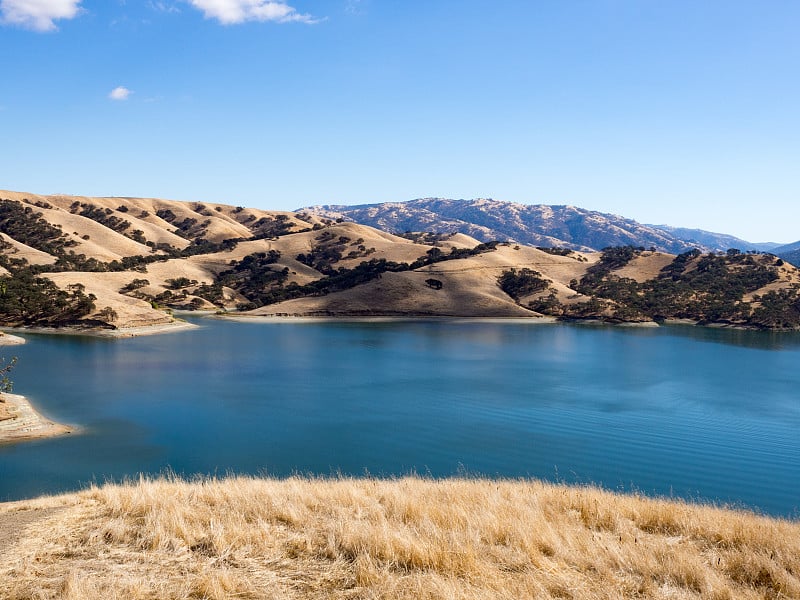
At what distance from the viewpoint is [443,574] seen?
9766mm

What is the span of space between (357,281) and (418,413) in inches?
3612

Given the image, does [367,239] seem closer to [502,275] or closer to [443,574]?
[502,275]

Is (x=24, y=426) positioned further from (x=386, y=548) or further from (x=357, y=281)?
(x=357, y=281)

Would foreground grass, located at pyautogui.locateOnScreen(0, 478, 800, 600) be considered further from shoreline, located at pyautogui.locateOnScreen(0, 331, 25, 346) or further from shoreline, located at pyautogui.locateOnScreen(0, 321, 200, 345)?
shoreline, located at pyautogui.locateOnScreen(0, 321, 200, 345)

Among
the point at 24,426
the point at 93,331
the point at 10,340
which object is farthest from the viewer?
the point at 93,331

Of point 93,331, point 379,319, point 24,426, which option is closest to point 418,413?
point 24,426

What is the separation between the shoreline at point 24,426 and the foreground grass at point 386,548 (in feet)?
62.6

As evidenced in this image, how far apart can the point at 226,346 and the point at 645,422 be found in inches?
1942

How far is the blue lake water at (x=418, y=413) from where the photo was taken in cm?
2862

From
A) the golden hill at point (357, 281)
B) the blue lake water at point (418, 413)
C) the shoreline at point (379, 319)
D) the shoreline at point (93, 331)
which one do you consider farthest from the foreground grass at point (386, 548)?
the shoreline at point (379, 319)

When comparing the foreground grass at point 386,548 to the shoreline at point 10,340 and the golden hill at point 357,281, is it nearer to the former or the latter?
the shoreline at point 10,340

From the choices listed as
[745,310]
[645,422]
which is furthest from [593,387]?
[745,310]

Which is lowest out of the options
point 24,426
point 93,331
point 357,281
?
point 93,331

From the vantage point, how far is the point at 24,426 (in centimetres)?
3272
